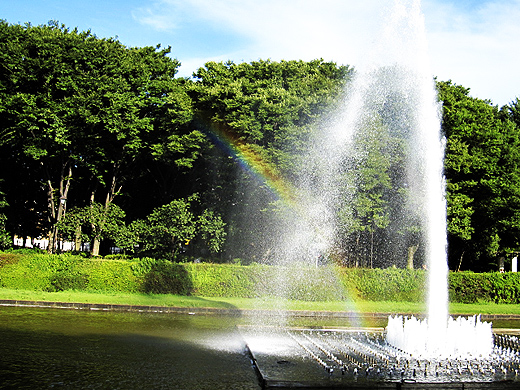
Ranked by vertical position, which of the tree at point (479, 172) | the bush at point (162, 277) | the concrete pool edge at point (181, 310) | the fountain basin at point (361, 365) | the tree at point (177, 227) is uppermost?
the tree at point (479, 172)

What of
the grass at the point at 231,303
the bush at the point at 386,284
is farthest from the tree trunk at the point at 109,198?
the bush at the point at 386,284

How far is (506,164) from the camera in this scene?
162 feet

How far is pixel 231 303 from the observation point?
2878cm

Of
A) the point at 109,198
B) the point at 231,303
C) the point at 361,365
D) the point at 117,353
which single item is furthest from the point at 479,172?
the point at 117,353

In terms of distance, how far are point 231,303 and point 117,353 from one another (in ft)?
48.1

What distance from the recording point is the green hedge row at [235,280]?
30531 mm

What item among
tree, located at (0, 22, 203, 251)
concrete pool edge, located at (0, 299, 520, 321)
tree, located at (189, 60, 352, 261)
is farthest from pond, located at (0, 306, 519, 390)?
tree, located at (0, 22, 203, 251)

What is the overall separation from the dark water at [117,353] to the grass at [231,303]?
4.77 meters

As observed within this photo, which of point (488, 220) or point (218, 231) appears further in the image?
point (488, 220)

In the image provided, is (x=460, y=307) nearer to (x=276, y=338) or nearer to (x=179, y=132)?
(x=276, y=338)

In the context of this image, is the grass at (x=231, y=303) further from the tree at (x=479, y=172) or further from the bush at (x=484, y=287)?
the tree at (x=479, y=172)

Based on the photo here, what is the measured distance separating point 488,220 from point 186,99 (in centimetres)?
2976

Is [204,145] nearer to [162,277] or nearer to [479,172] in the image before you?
[162,277]

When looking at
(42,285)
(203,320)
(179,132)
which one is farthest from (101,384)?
(179,132)
